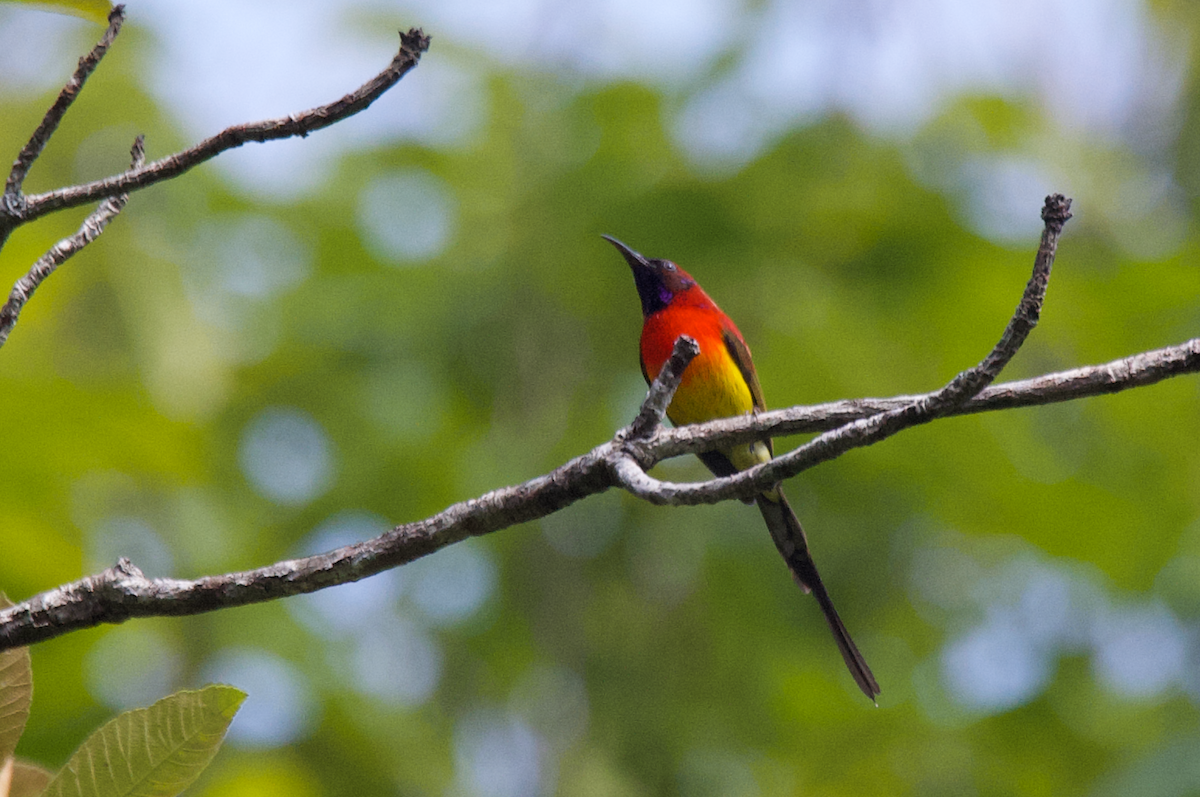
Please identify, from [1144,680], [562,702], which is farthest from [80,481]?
[1144,680]

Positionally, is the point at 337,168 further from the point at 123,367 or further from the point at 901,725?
the point at 901,725

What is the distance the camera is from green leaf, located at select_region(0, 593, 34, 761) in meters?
1.80

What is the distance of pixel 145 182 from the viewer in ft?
6.47

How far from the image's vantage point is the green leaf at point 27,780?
1.89 m

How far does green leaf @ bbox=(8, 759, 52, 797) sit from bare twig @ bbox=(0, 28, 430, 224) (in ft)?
3.23

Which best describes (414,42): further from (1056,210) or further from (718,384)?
(718,384)

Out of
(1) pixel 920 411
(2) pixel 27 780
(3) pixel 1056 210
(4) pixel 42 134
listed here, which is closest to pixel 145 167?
(4) pixel 42 134

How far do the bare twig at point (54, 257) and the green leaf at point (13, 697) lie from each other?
22.4 inches

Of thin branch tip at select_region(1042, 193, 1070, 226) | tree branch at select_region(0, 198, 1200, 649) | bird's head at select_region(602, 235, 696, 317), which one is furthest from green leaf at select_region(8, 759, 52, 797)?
bird's head at select_region(602, 235, 696, 317)

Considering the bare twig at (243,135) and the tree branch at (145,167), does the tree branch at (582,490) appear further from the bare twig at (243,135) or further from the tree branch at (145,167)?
the bare twig at (243,135)

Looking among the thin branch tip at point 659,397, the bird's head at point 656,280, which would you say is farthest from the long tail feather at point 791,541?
the thin branch tip at point 659,397

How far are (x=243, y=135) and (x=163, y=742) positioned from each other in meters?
1.07

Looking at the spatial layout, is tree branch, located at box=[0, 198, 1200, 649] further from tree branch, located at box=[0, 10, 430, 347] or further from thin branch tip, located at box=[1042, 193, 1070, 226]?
tree branch, located at box=[0, 10, 430, 347]

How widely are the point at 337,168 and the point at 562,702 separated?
4.41 metres
